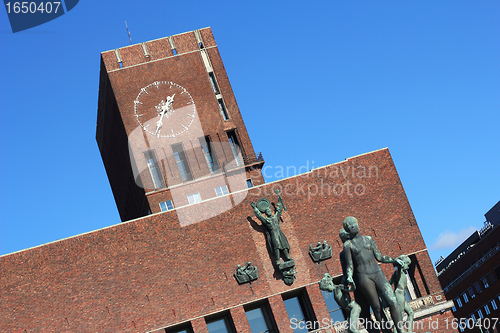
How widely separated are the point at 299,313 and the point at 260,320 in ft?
9.40

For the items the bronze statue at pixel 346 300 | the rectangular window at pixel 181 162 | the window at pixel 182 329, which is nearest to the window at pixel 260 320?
the window at pixel 182 329

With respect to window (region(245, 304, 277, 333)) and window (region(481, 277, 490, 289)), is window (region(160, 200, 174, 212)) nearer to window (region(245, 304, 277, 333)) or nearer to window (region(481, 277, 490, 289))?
window (region(245, 304, 277, 333))

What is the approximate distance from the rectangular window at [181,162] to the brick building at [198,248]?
0.09 meters

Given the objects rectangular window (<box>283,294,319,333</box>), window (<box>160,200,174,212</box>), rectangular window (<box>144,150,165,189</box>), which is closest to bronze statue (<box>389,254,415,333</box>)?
rectangular window (<box>283,294,319,333</box>)

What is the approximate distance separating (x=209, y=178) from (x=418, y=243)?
1769cm

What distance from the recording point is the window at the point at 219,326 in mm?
47781

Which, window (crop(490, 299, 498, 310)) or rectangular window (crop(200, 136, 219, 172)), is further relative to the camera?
window (crop(490, 299, 498, 310))

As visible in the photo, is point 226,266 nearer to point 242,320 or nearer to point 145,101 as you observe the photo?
point 242,320

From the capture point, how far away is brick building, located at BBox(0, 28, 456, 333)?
151 feet

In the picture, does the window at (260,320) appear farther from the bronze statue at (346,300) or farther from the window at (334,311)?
the bronze statue at (346,300)

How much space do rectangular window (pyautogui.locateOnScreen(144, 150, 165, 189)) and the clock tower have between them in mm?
83

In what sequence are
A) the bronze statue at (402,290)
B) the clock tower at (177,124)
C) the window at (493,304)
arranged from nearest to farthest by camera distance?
the bronze statue at (402,290) < the clock tower at (177,124) < the window at (493,304)

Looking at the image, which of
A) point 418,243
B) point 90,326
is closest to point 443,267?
point 418,243

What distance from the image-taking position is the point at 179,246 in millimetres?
48344
